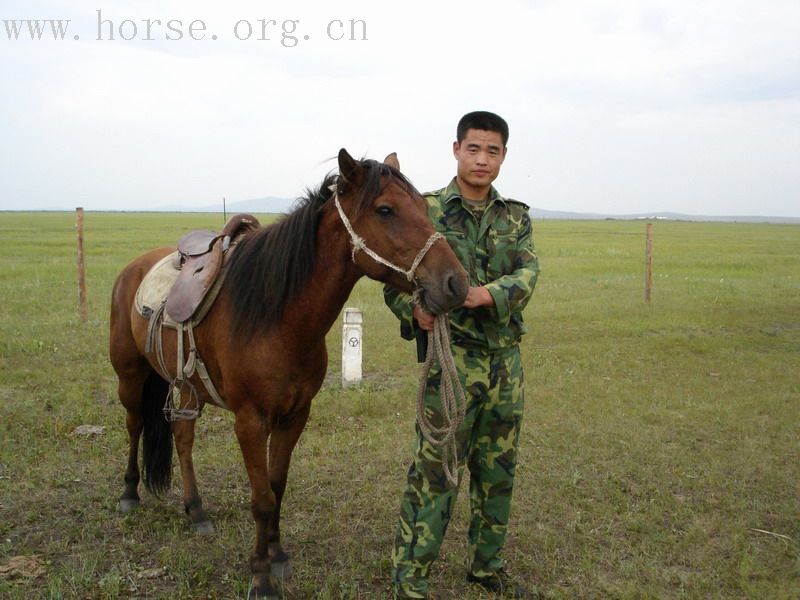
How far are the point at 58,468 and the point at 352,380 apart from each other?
315 centimetres

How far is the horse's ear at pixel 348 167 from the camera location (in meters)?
2.73

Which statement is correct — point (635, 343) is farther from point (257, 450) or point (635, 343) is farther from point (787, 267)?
point (787, 267)

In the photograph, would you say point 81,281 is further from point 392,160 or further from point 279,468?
point 392,160

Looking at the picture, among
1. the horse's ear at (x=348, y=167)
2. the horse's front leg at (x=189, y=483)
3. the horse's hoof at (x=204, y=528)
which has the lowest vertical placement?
the horse's hoof at (x=204, y=528)

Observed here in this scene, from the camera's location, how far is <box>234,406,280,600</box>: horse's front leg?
327 cm

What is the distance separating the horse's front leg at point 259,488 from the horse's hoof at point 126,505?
55.1 inches

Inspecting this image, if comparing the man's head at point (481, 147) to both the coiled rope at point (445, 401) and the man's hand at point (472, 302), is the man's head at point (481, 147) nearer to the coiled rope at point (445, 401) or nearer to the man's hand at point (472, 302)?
the man's hand at point (472, 302)

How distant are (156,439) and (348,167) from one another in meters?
2.74

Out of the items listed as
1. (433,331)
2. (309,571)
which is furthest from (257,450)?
(433,331)

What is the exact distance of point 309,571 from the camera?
367 cm

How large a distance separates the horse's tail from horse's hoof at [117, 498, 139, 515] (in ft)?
0.40

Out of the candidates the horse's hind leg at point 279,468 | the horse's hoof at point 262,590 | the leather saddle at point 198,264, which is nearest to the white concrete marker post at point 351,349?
the leather saddle at point 198,264

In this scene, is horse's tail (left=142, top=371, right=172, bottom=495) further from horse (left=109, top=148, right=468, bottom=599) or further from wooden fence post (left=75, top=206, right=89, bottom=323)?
wooden fence post (left=75, top=206, right=89, bottom=323)

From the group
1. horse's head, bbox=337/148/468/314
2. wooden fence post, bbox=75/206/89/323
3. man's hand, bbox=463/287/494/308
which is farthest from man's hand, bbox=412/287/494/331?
wooden fence post, bbox=75/206/89/323
